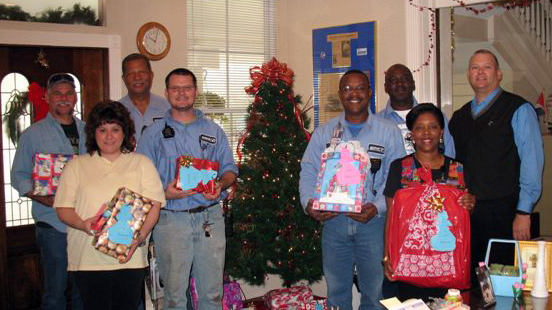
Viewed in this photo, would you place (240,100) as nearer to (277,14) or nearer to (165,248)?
(277,14)

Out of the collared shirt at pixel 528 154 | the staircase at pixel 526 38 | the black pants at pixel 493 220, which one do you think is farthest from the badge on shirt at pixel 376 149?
the staircase at pixel 526 38

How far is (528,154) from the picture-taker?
318cm

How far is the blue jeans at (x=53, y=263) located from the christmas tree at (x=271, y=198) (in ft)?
5.02

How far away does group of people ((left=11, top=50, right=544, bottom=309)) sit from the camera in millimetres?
3035

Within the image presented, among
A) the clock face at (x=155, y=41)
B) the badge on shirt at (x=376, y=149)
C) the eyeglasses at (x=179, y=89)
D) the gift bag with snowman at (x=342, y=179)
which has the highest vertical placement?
the clock face at (x=155, y=41)

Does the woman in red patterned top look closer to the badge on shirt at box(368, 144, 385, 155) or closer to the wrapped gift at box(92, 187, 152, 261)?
the badge on shirt at box(368, 144, 385, 155)

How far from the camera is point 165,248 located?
3369 millimetres

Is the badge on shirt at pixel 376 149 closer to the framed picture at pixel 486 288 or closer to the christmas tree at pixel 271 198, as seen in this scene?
the framed picture at pixel 486 288

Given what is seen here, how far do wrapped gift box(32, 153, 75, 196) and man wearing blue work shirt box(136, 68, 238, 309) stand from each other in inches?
21.4

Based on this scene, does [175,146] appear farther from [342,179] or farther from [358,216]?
[358,216]

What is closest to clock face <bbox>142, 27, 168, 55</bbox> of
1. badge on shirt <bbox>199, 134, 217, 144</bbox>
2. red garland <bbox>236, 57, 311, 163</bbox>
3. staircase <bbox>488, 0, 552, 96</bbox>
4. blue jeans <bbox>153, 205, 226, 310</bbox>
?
red garland <bbox>236, 57, 311, 163</bbox>

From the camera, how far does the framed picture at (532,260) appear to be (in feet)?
8.33

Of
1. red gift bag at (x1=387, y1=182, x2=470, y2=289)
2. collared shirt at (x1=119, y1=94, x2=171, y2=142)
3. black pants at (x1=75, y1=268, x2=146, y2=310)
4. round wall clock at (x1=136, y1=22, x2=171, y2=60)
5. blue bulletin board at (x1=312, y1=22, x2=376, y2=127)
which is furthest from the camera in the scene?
blue bulletin board at (x1=312, y1=22, x2=376, y2=127)

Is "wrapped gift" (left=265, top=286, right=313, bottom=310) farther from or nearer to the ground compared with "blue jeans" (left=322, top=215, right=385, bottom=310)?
nearer to the ground
